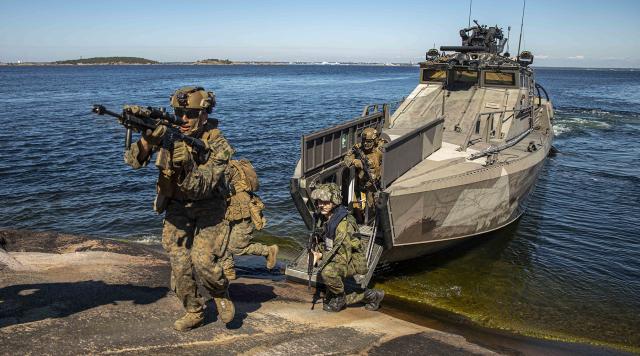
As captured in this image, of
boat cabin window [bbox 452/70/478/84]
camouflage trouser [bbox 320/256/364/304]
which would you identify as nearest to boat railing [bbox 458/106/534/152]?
boat cabin window [bbox 452/70/478/84]

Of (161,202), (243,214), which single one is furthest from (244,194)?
(161,202)

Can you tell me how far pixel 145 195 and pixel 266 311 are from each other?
988cm

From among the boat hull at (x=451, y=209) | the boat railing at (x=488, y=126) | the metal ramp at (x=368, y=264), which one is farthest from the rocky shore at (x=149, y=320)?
the boat railing at (x=488, y=126)

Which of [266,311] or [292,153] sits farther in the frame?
[292,153]

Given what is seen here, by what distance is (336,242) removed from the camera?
5.85m

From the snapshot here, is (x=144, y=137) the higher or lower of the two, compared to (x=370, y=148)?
higher

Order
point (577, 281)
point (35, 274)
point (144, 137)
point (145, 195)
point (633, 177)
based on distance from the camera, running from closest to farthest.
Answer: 1. point (144, 137)
2. point (35, 274)
3. point (577, 281)
4. point (145, 195)
5. point (633, 177)

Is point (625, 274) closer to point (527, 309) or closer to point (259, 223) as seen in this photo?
point (527, 309)

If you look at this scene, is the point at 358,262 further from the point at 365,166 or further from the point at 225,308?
the point at 365,166

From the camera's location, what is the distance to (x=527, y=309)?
25.5 feet

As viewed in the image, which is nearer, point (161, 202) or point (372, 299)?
point (161, 202)

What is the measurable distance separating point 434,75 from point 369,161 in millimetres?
7547

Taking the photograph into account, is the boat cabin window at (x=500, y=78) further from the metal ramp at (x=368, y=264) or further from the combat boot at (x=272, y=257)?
the combat boot at (x=272, y=257)

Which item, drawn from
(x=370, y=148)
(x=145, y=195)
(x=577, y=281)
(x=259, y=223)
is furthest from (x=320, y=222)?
(x=145, y=195)
